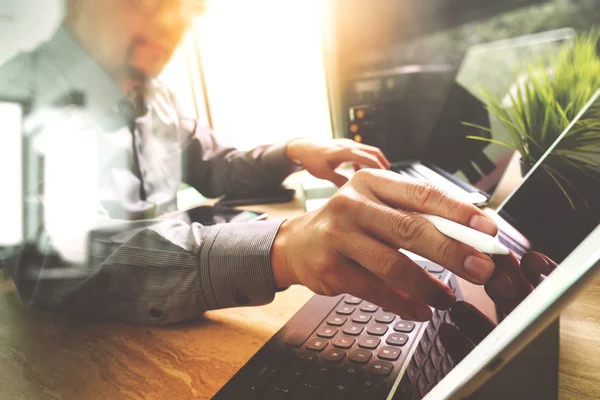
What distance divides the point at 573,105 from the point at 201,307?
510mm

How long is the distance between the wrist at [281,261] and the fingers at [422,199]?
3.2 inches

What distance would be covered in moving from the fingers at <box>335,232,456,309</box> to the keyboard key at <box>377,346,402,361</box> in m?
0.04

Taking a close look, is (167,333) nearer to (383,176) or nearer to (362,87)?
(383,176)

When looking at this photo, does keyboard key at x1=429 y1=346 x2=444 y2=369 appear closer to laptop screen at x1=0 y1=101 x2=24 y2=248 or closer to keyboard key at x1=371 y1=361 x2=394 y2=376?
keyboard key at x1=371 y1=361 x2=394 y2=376

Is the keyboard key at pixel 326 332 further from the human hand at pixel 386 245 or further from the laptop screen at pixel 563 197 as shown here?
the laptop screen at pixel 563 197

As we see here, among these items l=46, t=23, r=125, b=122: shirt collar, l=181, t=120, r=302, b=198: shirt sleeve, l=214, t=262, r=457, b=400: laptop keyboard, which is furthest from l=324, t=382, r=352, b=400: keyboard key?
l=181, t=120, r=302, b=198: shirt sleeve

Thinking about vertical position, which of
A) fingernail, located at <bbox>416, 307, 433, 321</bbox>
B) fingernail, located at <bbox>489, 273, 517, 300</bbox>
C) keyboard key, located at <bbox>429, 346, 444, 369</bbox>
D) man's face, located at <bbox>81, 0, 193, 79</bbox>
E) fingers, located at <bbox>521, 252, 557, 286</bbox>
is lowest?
keyboard key, located at <bbox>429, 346, 444, 369</bbox>

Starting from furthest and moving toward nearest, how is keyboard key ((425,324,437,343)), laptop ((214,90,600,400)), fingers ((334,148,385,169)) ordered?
fingers ((334,148,385,169)) < keyboard key ((425,324,437,343)) < laptop ((214,90,600,400))

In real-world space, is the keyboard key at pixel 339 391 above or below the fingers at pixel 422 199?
below

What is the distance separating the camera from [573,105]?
515mm

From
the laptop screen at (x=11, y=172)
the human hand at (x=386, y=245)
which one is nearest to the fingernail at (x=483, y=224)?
the human hand at (x=386, y=245)

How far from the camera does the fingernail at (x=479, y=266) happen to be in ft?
0.77

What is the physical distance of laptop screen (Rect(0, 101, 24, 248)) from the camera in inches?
12.6

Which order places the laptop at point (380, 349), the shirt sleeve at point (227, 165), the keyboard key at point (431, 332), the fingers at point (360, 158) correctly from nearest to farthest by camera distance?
the laptop at point (380, 349) → the keyboard key at point (431, 332) → the fingers at point (360, 158) → the shirt sleeve at point (227, 165)
